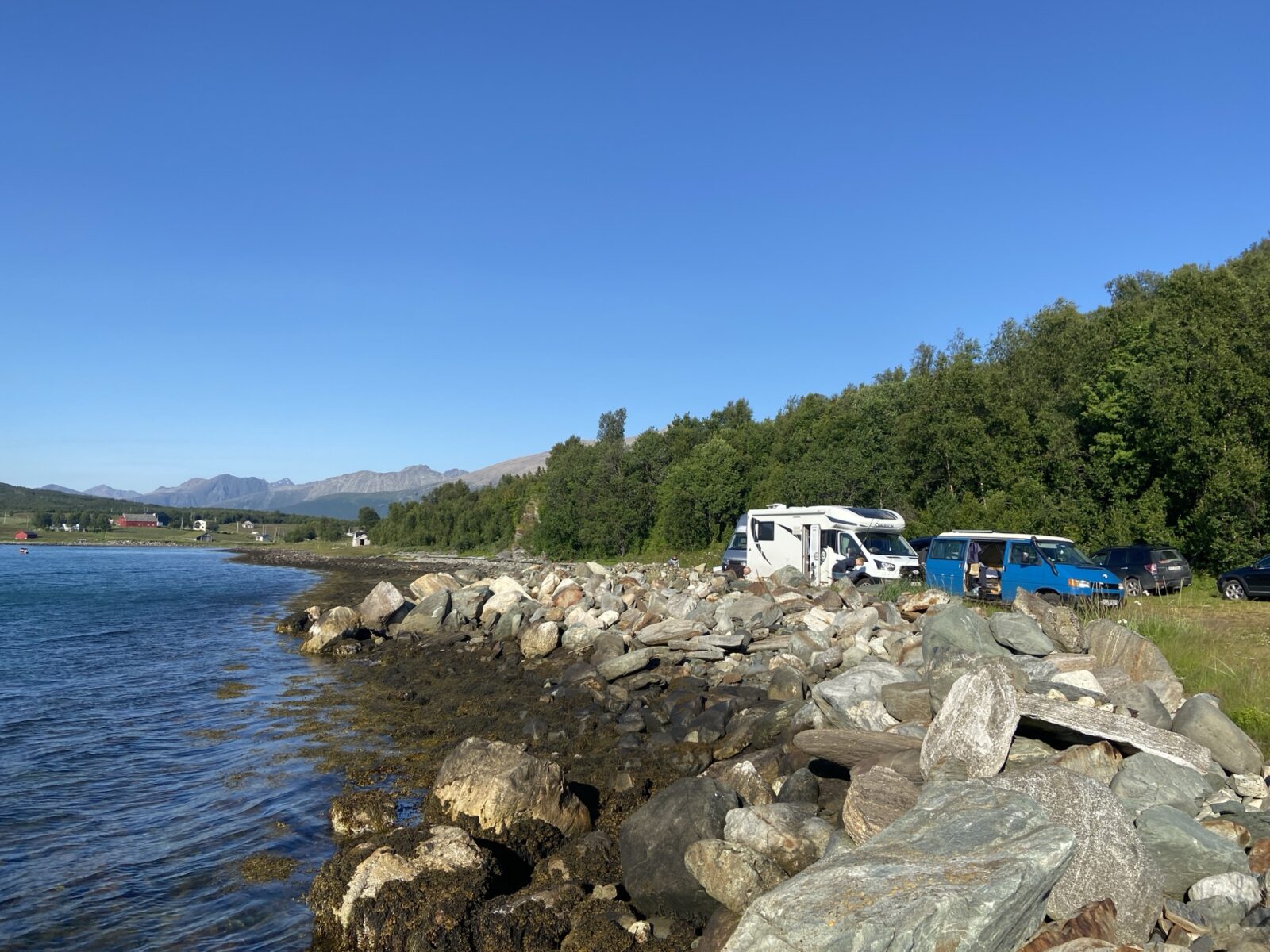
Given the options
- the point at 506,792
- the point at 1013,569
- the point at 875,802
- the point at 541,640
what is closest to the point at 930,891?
the point at 875,802

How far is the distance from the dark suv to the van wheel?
1117mm

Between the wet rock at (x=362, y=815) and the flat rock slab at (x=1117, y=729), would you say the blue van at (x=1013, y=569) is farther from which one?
the wet rock at (x=362, y=815)

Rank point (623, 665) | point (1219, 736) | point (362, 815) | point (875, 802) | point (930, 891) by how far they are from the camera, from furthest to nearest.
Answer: point (623, 665), point (362, 815), point (1219, 736), point (875, 802), point (930, 891)

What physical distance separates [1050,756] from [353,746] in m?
10.6

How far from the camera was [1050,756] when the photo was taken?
28.1 ft

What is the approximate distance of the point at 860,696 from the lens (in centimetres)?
1170

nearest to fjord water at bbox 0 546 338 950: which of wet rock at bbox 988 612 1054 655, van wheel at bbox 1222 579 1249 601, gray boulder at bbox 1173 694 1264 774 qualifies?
gray boulder at bbox 1173 694 1264 774

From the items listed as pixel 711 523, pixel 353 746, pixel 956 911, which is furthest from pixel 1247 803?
pixel 711 523

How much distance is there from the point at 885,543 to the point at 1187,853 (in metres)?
20.7

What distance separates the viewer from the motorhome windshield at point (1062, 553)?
21.2m

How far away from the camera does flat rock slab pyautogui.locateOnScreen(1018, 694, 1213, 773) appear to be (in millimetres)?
8477

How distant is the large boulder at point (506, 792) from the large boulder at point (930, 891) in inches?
159

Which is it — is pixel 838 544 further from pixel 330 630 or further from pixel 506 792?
pixel 506 792

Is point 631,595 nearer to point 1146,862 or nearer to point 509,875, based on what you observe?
point 509,875
